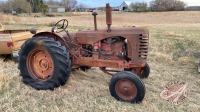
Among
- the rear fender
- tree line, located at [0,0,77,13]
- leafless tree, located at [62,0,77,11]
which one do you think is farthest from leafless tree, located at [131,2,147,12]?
the rear fender

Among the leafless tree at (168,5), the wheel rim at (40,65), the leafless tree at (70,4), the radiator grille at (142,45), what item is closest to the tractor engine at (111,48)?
the radiator grille at (142,45)

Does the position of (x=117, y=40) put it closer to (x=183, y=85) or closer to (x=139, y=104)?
(x=139, y=104)

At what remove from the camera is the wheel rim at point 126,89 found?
5.11m

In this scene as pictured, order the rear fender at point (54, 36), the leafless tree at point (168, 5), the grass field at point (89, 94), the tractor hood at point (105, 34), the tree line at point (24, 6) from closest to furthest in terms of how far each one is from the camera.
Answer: the grass field at point (89, 94) < the tractor hood at point (105, 34) < the rear fender at point (54, 36) < the leafless tree at point (168, 5) < the tree line at point (24, 6)

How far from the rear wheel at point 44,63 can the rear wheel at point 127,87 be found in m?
0.93

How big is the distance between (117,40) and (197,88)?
2203 millimetres

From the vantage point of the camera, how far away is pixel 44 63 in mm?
5801

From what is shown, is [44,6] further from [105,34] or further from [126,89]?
[126,89]

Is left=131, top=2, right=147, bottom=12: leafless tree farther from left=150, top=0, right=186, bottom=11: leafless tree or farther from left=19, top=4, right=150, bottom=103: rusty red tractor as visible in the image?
left=19, top=4, right=150, bottom=103: rusty red tractor

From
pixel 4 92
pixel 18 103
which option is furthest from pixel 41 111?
pixel 4 92

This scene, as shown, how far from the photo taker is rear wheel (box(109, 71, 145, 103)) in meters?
5.03

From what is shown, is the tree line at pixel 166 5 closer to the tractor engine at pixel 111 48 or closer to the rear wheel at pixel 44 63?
the tractor engine at pixel 111 48

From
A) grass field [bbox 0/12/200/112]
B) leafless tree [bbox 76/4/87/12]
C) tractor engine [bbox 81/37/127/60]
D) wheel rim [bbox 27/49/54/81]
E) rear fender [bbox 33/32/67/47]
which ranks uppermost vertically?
leafless tree [bbox 76/4/87/12]

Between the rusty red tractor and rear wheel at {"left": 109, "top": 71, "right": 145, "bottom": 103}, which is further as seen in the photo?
the rusty red tractor
